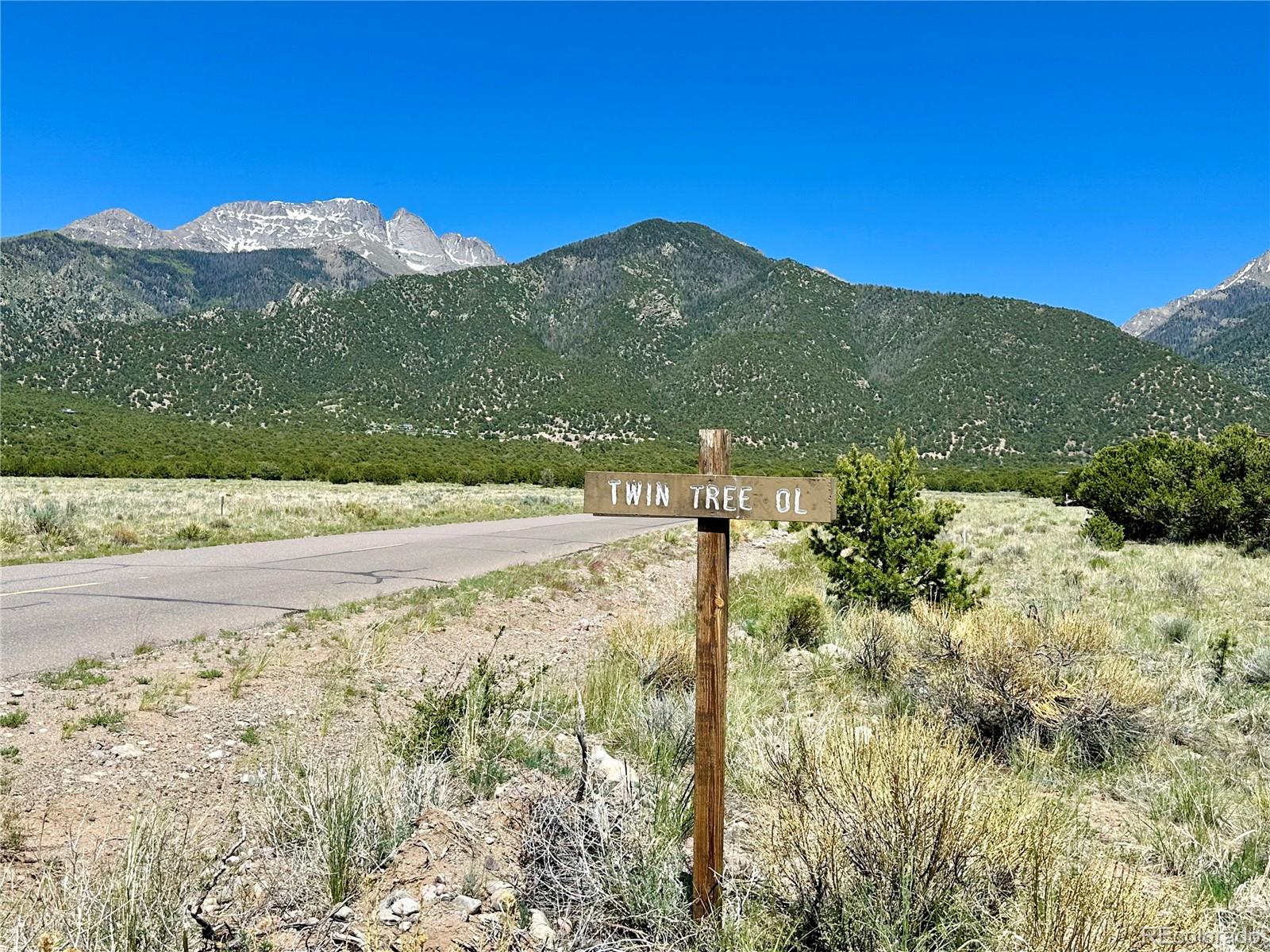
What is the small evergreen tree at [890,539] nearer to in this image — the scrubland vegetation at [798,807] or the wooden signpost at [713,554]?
the scrubland vegetation at [798,807]

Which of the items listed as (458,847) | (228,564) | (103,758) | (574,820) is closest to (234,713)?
(103,758)

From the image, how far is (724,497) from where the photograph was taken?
10.1 ft

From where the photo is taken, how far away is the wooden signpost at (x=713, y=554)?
306cm

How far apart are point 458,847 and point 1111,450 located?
26.9 meters

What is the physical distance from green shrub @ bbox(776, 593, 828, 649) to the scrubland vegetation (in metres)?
0.46

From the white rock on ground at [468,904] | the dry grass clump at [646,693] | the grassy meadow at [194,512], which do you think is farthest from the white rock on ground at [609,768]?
the grassy meadow at [194,512]

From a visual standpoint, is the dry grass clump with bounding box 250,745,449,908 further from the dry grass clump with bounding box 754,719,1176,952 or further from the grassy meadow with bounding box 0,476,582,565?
the grassy meadow with bounding box 0,476,582,565

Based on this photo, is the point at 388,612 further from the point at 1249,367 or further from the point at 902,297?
the point at 1249,367

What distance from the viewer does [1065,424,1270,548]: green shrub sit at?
17.5 metres

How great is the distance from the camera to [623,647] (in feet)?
22.5

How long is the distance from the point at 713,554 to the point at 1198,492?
788 inches

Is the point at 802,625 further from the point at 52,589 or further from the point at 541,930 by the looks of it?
the point at 52,589

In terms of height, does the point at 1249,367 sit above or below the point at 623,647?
above

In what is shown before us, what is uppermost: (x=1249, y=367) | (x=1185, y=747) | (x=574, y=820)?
(x=1249, y=367)
